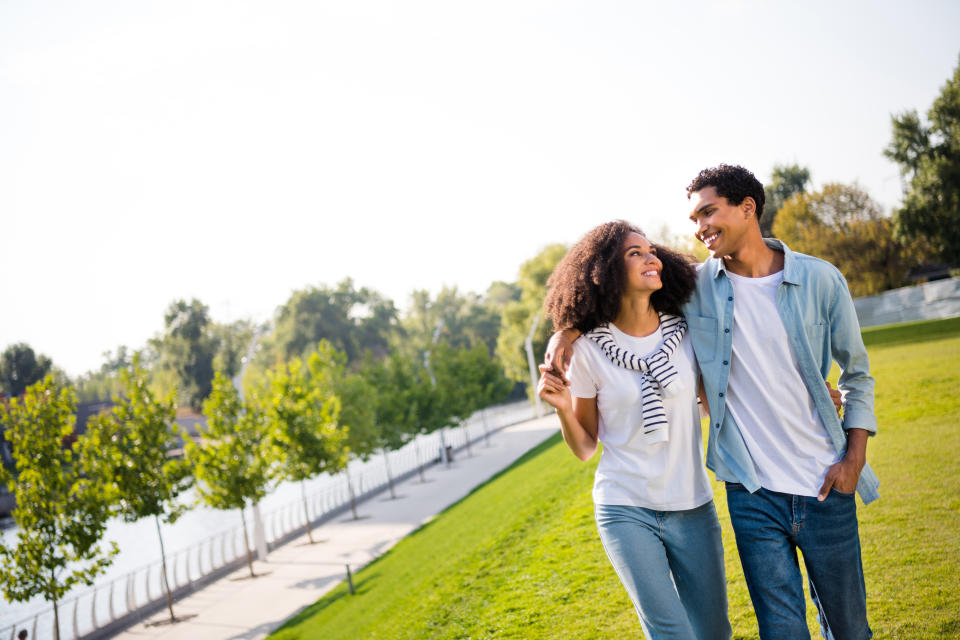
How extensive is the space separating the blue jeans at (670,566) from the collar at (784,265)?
106 cm

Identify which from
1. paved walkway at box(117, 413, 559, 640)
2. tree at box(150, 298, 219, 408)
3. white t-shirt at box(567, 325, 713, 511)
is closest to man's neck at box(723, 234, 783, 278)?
white t-shirt at box(567, 325, 713, 511)

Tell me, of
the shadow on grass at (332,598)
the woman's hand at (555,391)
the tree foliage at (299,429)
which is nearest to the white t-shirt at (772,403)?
the woman's hand at (555,391)

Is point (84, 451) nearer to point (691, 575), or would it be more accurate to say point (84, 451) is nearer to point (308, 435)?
point (308, 435)

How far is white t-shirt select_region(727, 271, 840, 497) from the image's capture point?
10.2ft

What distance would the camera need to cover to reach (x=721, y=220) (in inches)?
134

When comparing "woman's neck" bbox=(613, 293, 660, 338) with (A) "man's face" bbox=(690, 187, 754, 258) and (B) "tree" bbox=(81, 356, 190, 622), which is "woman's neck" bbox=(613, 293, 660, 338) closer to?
(A) "man's face" bbox=(690, 187, 754, 258)

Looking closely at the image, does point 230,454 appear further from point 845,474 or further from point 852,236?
point 852,236

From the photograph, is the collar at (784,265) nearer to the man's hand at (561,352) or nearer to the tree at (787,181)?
the man's hand at (561,352)

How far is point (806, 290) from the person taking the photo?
3.15 m

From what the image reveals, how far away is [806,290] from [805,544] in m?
1.08

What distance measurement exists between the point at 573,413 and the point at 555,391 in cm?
15

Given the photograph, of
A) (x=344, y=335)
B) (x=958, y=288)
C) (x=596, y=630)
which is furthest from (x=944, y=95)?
(x=344, y=335)

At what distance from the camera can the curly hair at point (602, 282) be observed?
136 inches

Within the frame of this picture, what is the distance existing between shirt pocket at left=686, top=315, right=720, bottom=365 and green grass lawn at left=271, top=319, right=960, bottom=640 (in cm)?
218
